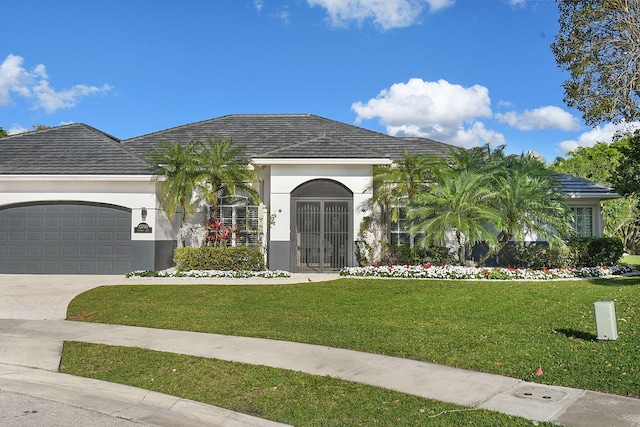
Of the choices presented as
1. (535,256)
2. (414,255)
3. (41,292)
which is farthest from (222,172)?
(535,256)

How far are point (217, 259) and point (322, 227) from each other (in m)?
3.57

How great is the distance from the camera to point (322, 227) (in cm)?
1844

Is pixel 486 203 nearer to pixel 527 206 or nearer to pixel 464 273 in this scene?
pixel 527 206

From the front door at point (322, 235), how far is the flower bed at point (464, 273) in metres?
1.40

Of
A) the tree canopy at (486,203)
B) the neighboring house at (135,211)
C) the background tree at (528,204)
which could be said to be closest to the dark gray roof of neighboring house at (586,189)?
the background tree at (528,204)

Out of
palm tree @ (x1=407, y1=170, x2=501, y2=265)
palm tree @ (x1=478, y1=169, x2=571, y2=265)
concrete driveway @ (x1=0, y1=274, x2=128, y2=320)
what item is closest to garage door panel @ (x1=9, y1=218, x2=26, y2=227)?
concrete driveway @ (x1=0, y1=274, x2=128, y2=320)

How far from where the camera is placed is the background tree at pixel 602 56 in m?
16.8

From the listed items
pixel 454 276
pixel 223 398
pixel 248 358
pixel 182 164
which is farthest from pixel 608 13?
pixel 223 398

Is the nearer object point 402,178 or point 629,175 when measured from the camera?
point 629,175

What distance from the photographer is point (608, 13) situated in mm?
17062

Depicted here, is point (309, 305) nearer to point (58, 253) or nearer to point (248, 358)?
point (248, 358)

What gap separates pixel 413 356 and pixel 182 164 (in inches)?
482

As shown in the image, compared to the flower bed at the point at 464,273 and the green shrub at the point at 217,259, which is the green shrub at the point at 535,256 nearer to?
the flower bed at the point at 464,273

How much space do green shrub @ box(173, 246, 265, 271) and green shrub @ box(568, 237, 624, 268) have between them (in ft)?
34.7
